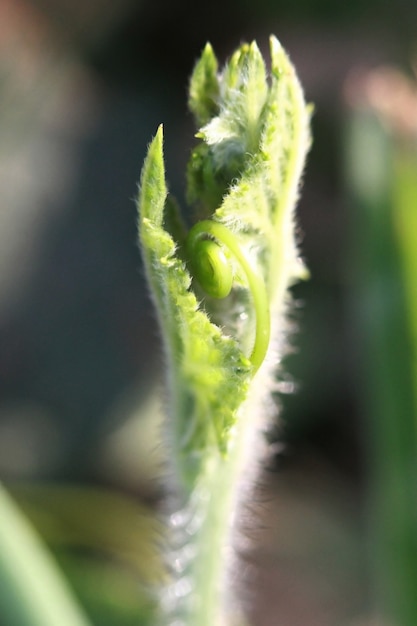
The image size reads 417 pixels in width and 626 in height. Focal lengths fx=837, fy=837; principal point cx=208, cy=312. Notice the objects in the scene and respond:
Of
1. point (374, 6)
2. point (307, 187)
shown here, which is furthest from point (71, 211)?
point (374, 6)

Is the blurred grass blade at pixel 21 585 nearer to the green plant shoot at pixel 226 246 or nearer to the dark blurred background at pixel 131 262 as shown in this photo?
the green plant shoot at pixel 226 246

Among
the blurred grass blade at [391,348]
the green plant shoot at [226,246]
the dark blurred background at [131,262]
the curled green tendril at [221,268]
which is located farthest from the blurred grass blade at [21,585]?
the dark blurred background at [131,262]

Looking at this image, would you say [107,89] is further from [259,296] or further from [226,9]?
[259,296]

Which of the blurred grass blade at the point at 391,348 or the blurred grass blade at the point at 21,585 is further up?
the blurred grass blade at the point at 391,348

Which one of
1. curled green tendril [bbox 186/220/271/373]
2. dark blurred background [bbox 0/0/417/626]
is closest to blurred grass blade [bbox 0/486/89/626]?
curled green tendril [bbox 186/220/271/373]

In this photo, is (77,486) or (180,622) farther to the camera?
(77,486)

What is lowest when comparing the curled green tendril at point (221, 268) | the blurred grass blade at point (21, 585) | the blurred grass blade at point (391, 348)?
the blurred grass blade at point (21, 585)
